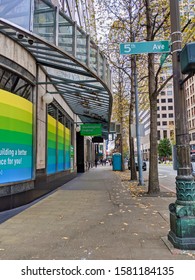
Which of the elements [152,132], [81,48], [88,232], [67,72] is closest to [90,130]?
[67,72]

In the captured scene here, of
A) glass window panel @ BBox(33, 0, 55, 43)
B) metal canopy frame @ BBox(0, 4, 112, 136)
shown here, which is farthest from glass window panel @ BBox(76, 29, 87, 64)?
glass window panel @ BBox(33, 0, 55, 43)

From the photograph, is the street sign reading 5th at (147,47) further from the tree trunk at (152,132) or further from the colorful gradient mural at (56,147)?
the colorful gradient mural at (56,147)

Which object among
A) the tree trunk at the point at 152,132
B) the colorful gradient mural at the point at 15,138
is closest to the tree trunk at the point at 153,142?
the tree trunk at the point at 152,132

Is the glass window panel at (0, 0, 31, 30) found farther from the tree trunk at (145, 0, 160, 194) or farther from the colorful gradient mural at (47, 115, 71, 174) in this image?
the tree trunk at (145, 0, 160, 194)

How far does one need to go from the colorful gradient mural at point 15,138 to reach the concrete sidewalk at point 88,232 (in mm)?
1143

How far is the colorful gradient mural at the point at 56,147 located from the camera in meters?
11.0

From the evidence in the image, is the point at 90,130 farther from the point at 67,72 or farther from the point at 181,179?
the point at 181,179

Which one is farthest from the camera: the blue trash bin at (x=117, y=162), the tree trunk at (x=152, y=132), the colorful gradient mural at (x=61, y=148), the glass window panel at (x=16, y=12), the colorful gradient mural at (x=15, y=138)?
the blue trash bin at (x=117, y=162)

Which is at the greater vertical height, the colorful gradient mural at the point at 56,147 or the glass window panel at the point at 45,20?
the glass window panel at the point at 45,20

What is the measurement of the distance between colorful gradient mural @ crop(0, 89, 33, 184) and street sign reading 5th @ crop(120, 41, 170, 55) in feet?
12.3

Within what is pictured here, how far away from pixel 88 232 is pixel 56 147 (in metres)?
7.34

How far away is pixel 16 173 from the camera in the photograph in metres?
7.62
